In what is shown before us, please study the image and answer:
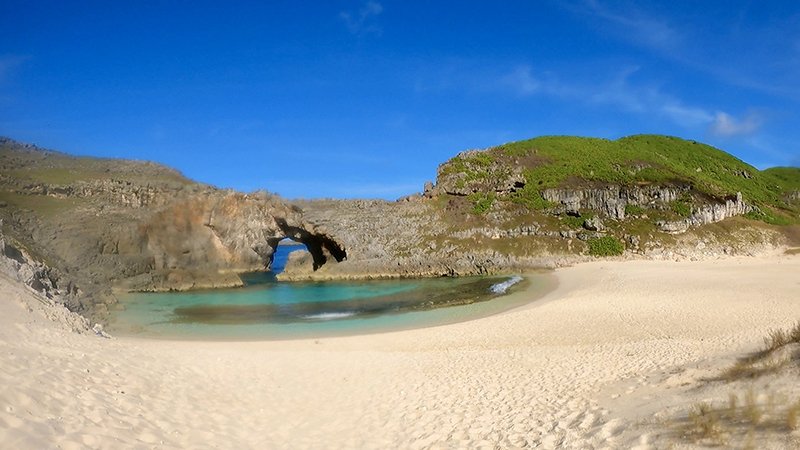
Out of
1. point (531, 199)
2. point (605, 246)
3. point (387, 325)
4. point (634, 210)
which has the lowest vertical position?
point (387, 325)

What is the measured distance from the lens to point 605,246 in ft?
127

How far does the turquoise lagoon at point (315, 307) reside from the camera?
18.5 meters

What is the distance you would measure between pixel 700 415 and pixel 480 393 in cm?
434

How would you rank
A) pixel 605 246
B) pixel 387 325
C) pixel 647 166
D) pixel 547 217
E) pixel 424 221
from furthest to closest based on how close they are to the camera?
pixel 647 166 → pixel 424 221 → pixel 547 217 → pixel 605 246 → pixel 387 325

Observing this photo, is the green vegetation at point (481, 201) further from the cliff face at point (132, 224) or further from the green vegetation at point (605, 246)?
the cliff face at point (132, 224)

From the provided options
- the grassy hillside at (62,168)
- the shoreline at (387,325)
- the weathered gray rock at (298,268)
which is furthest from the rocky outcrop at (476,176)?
the grassy hillside at (62,168)

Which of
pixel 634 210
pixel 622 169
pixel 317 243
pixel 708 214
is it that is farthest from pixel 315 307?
pixel 622 169

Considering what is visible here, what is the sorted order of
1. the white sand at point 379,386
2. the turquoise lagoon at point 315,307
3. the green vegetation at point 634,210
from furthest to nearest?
the green vegetation at point 634,210, the turquoise lagoon at point 315,307, the white sand at point 379,386

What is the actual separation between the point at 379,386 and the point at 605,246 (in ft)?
113

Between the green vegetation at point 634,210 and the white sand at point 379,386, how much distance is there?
28.2 meters

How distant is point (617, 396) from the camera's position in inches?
275

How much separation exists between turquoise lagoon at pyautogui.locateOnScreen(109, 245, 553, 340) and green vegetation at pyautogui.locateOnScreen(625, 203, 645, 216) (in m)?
15.6

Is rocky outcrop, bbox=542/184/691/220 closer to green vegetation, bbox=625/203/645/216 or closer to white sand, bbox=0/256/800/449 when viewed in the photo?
green vegetation, bbox=625/203/645/216

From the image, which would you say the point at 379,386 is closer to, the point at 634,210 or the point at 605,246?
the point at 605,246
